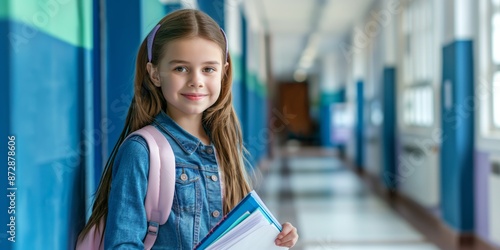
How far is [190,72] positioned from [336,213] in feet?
17.9

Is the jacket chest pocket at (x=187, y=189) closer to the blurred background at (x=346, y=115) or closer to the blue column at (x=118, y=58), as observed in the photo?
the blurred background at (x=346, y=115)

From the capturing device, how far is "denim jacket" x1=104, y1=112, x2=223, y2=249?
1.14 metres

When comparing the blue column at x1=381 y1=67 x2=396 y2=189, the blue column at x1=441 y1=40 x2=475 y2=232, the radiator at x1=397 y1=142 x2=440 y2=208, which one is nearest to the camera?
the blue column at x1=441 y1=40 x2=475 y2=232

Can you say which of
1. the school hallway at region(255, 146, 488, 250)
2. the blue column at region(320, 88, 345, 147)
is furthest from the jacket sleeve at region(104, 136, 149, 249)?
the blue column at region(320, 88, 345, 147)

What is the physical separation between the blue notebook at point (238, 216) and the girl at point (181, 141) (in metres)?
0.08

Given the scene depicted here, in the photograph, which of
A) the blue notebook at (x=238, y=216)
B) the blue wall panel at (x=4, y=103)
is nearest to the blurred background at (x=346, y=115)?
the blue wall panel at (x=4, y=103)

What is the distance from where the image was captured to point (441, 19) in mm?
5500

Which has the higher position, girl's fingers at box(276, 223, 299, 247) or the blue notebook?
the blue notebook

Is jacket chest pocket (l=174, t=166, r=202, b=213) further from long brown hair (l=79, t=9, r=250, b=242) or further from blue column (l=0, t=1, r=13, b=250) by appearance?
blue column (l=0, t=1, r=13, b=250)

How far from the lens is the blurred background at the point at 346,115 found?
1.28 m

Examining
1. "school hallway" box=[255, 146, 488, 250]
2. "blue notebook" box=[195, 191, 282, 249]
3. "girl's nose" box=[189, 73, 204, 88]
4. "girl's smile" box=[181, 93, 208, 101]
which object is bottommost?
"school hallway" box=[255, 146, 488, 250]

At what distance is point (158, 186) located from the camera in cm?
117

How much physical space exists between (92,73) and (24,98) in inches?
21.1

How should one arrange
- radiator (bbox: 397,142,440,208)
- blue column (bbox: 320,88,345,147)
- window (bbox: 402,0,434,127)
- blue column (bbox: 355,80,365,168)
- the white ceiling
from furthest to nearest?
blue column (bbox: 320,88,345,147), blue column (bbox: 355,80,365,168), the white ceiling, window (bbox: 402,0,434,127), radiator (bbox: 397,142,440,208)
